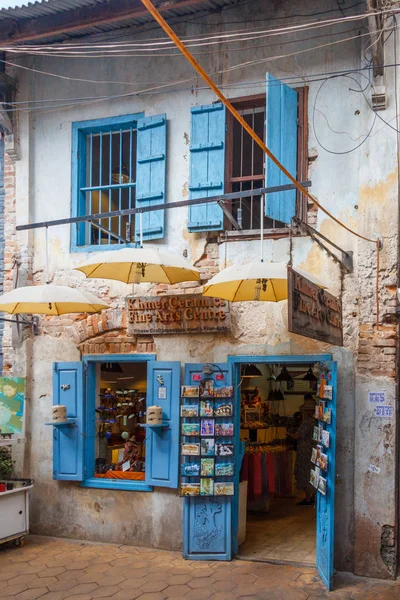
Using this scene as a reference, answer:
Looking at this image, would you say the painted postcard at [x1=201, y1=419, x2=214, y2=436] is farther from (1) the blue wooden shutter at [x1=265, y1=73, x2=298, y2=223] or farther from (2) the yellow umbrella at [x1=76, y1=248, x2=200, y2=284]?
(1) the blue wooden shutter at [x1=265, y1=73, x2=298, y2=223]

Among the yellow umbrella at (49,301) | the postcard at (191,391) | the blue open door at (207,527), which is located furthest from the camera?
the postcard at (191,391)

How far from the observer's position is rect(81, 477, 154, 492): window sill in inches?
332

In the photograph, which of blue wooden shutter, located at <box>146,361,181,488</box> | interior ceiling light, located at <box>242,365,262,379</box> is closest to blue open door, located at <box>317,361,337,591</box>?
blue wooden shutter, located at <box>146,361,181,488</box>

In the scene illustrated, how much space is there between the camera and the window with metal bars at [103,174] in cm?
918

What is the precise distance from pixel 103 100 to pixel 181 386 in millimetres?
4256

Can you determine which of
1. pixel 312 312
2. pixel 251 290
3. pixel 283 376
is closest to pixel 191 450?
pixel 251 290

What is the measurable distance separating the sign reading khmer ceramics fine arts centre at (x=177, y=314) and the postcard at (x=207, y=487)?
189 cm

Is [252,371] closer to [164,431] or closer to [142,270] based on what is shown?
[164,431]

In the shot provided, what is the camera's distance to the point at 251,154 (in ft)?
29.9

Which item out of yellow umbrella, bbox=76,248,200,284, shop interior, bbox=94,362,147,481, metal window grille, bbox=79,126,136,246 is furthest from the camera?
metal window grille, bbox=79,126,136,246

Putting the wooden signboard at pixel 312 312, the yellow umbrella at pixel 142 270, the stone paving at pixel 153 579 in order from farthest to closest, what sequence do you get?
the yellow umbrella at pixel 142 270
the stone paving at pixel 153 579
the wooden signboard at pixel 312 312

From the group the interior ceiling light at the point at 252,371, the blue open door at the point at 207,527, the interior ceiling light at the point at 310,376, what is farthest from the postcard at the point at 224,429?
the interior ceiling light at the point at 310,376

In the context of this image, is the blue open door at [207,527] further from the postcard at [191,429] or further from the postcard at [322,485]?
the postcard at [322,485]

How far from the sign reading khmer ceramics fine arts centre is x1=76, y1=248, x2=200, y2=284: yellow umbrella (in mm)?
420
